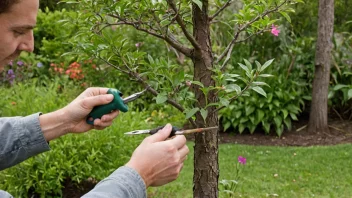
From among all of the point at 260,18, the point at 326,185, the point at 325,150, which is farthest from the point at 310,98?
the point at 260,18

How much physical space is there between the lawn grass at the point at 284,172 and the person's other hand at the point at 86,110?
2.40 m

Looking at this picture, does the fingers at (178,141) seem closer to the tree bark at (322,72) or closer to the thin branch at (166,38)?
the thin branch at (166,38)

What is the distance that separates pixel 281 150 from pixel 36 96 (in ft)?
9.09

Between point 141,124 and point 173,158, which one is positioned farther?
point 141,124

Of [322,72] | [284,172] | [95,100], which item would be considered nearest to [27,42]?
[95,100]

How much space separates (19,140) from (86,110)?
315mm

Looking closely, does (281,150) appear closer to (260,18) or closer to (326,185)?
(326,185)

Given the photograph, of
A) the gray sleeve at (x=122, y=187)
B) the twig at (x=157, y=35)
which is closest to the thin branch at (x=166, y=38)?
the twig at (x=157, y=35)

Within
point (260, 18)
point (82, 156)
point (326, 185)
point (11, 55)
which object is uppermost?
point (260, 18)

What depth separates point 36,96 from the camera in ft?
16.2

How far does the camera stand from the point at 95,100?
2.07 meters

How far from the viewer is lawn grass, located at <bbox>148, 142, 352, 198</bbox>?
182 inches

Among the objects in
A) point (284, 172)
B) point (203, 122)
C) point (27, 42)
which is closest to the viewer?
point (27, 42)

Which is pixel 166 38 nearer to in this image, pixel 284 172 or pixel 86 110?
pixel 86 110
